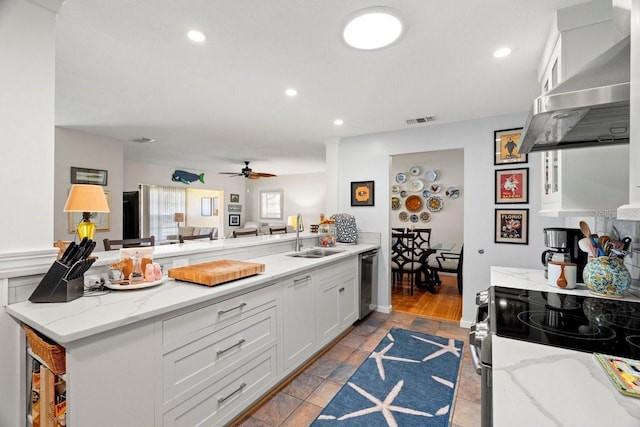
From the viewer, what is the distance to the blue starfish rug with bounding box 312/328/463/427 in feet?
6.11

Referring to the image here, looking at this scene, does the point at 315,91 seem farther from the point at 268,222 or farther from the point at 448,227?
the point at 268,222

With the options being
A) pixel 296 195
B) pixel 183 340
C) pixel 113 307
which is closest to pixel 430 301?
pixel 183 340

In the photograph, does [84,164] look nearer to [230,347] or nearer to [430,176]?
[230,347]

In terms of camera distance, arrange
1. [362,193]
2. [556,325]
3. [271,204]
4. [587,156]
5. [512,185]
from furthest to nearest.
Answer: [271,204], [362,193], [512,185], [587,156], [556,325]

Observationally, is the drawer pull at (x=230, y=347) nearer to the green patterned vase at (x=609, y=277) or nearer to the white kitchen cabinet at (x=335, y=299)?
the white kitchen cabinet at (x=335, y=299)

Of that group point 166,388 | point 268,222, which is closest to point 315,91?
point 166,388

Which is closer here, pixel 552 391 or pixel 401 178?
pixel 552 391

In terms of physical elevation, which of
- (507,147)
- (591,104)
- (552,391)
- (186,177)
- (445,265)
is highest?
(186,177)

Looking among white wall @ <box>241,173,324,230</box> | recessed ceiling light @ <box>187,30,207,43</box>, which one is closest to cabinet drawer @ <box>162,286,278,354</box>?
recessed ceiling light @ <box>187,30,207,43</box>

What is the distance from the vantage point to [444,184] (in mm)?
5859

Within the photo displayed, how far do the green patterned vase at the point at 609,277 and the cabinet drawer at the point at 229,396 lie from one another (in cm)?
192

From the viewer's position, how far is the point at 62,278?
4.36 ft

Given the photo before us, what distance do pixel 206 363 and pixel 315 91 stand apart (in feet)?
7.29

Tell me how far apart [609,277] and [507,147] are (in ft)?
6.38
